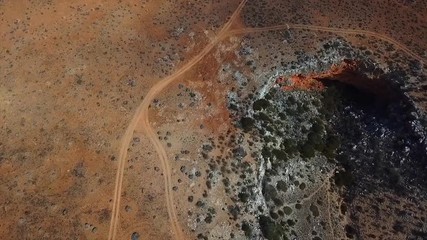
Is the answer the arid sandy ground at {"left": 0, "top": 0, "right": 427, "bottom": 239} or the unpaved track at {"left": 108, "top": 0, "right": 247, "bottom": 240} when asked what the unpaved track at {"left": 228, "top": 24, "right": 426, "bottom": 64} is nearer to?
the arid sandy ground at {"left": 0, "top": 0, "right": 427, "bottom": 239}

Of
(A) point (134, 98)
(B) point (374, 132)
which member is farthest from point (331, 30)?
(A) point (134, 98)

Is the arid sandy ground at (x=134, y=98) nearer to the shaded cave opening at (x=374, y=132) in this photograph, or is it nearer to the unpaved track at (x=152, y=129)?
the unpaved track at (x=152, y=129)

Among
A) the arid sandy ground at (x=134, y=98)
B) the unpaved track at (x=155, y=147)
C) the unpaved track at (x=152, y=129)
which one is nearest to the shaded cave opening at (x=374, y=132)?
the arid sandy ground at (x=134, y=98)

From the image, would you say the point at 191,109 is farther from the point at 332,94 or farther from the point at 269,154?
the point at 332,94

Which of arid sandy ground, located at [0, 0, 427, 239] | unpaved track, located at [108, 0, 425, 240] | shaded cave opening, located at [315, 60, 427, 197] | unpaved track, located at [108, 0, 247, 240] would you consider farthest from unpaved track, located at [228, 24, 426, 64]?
shaded cave opening, located at [315, 60, 427, 197]

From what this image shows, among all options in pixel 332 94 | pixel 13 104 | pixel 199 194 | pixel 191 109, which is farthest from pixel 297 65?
pixel 13 104

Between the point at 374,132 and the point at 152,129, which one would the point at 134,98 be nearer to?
the point at 152,129
